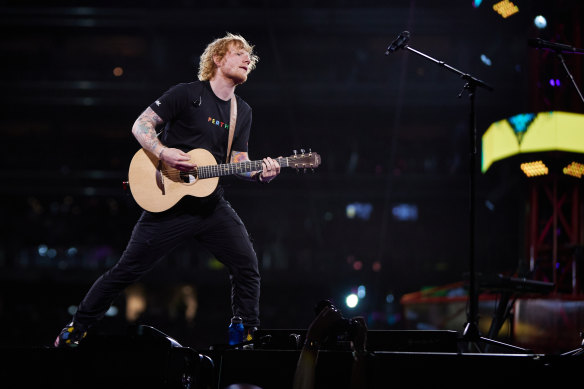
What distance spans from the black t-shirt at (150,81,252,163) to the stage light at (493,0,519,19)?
6.78 meters

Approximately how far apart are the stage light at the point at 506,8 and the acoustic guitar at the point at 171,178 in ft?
22.7

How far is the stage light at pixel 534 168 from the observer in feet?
27.6

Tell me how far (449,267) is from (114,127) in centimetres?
1327

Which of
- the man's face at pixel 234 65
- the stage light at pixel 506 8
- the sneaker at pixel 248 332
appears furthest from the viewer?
the stage light at pixel 506 8

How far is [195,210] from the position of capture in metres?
3.99

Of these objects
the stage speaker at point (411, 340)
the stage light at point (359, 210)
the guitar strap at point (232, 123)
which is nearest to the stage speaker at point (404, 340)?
the stage speaker at point (411, 340)

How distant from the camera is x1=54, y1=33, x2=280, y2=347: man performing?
3.84 meters

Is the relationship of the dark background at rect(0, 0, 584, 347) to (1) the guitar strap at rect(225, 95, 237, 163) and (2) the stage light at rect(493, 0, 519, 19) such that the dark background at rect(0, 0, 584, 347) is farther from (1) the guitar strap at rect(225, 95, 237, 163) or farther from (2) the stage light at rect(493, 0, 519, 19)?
(1) the guitar strap at rect(225, 95, 237, 163)

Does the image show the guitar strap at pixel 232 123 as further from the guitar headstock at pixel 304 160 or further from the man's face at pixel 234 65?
the guitar headstock at pixel 304 160

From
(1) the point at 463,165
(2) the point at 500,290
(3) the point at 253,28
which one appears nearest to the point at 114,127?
(3) the point at 253,28

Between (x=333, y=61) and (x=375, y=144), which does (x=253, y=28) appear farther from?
(x=375, y=144)

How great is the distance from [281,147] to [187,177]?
677 inches

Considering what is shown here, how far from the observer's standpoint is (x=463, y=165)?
19812 mm

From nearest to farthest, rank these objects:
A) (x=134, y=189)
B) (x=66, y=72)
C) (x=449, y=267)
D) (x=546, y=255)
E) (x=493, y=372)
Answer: (x=493, y=372) < (x=134, y=189) < (x=546, y=255) < (x=449, y=267) < (x=66, y=72)
